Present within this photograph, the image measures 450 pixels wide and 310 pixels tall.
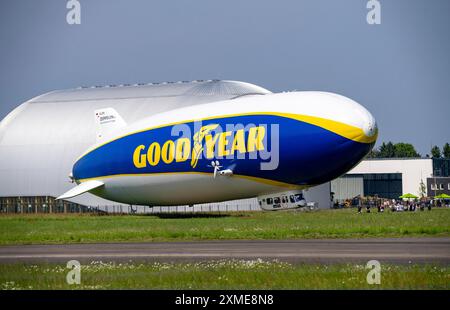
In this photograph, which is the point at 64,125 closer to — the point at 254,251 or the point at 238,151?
the point at 238,151

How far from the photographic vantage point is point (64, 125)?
120 meters

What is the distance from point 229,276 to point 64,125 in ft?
296

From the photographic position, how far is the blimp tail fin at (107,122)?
94250 mm

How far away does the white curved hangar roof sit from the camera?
113250 millimetres

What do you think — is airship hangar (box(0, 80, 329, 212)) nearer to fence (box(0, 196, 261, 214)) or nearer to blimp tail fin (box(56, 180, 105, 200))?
fence (box(0, 196, 261, 214))

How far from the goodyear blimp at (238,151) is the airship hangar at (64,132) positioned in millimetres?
25252

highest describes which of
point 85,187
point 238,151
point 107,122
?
point 107,122

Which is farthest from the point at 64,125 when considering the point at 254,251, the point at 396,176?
the point at 396,176

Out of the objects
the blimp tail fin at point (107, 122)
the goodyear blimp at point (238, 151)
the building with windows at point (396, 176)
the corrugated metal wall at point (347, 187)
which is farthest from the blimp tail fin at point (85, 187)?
the building with windows at point (396, 176)

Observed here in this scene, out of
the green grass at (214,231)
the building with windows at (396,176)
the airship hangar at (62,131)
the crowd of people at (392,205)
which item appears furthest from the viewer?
the building with windows at (396,176)

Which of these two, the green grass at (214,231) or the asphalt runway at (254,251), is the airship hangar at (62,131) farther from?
the asphalt runway at (254,251)

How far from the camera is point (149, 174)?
268 feet

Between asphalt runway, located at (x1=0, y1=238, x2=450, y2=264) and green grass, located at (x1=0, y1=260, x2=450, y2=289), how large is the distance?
10.0 feet

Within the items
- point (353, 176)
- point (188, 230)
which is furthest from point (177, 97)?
point (353, 176)
